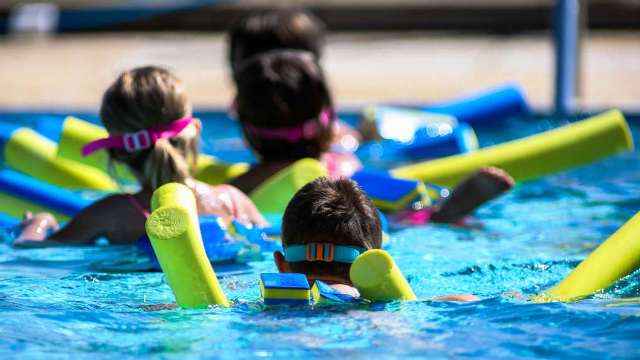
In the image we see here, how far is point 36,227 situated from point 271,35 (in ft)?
5.72

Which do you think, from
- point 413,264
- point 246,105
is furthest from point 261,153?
point 413,264

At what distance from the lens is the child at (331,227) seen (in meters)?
3.34

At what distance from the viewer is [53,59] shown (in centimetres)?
985

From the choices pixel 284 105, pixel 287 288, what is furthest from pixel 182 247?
pixel 284 105

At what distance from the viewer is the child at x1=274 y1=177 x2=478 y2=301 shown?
3.34 meters

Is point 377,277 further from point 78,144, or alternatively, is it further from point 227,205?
point 78,144

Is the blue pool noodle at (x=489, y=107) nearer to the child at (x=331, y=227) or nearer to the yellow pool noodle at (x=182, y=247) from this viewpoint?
the child at (x=331, y=227)

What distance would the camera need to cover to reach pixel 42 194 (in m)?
4.94

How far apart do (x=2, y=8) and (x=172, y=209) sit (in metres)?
8.65

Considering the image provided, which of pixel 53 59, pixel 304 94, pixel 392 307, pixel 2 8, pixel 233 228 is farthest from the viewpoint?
pixel 2 8

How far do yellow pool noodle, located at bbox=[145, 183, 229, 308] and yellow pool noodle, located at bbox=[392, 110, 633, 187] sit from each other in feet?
7.50

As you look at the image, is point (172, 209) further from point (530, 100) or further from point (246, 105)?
point (530, 100)

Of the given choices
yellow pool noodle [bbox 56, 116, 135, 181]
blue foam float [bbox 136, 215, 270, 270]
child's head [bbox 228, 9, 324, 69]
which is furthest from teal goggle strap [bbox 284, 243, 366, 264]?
child's head [bbox 228, 9, 324, 69]

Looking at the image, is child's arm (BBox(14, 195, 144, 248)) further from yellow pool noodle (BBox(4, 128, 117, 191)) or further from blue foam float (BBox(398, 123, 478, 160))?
blue foam float (BBox(398, 123, 478, 160))
